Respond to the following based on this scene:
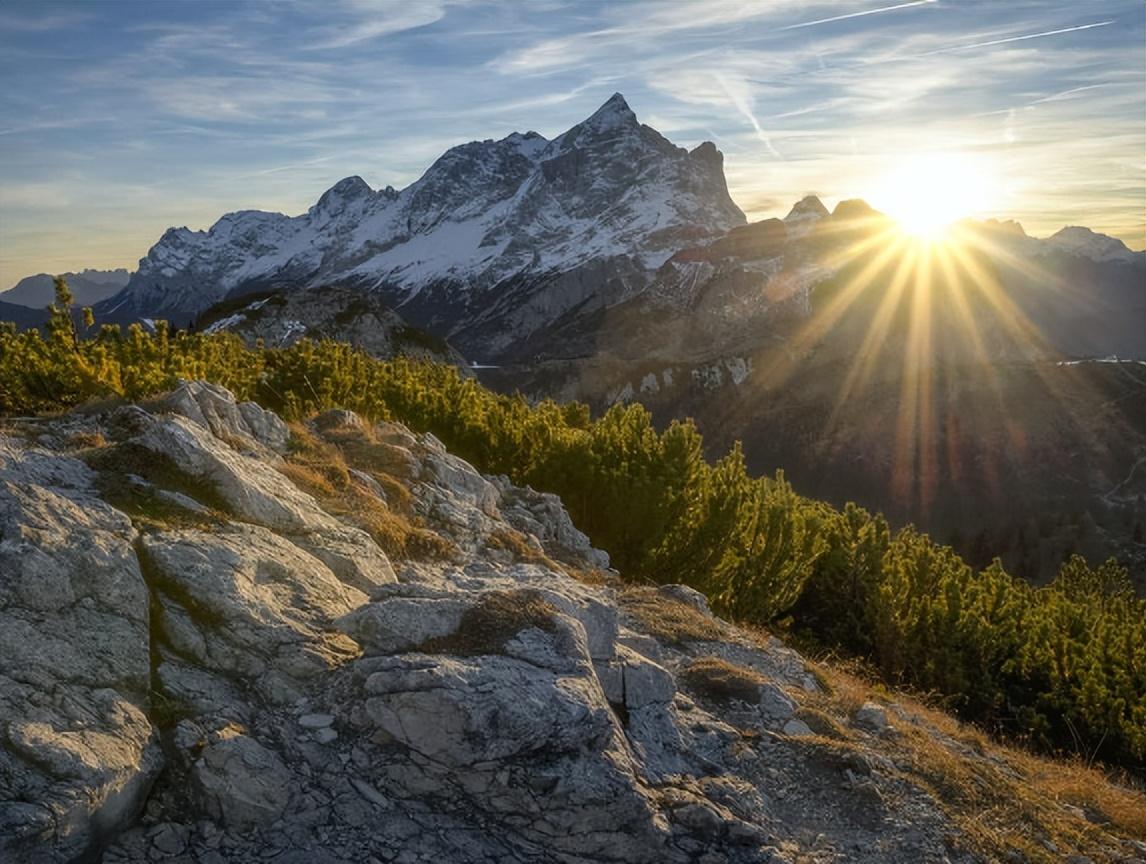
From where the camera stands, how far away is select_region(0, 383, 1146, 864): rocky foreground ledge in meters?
6.52

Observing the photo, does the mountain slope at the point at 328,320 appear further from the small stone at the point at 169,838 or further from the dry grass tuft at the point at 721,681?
the small stone at the point at 169,838

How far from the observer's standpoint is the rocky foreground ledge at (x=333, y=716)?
6520 mm

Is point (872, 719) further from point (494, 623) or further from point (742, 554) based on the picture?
point (742, 554)

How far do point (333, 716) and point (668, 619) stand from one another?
7315 mm

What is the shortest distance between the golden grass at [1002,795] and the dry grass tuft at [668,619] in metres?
2.10

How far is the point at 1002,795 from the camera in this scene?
373 inches

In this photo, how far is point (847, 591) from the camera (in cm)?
2755

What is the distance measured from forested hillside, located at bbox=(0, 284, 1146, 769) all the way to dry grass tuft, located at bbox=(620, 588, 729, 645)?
5982 millimetres

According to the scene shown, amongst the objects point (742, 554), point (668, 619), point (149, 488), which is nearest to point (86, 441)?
point (149, 488)

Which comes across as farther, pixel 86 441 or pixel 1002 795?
pixel 86 441

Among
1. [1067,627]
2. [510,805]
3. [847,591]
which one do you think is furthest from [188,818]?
[1067,627]

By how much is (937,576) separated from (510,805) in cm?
2592

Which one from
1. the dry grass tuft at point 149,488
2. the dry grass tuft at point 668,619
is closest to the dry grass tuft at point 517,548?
the dry grass tuft at point 668,619

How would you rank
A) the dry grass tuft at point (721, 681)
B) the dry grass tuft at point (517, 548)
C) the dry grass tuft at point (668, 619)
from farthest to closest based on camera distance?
the dry grass tuft at point (517, 548) < the dry grass tuft at point (668, 619) < the dry grass tuft at point (721, 681)
